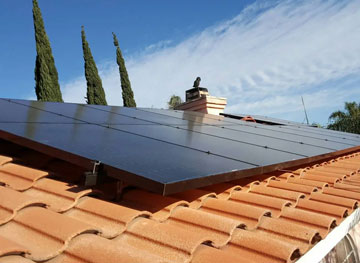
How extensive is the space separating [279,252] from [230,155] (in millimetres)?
1539

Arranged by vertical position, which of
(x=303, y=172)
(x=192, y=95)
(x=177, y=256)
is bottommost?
(x=177, y=256)

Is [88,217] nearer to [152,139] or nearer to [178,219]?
[178,219]

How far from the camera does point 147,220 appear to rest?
2.46m

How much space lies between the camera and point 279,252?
2209 millimetres

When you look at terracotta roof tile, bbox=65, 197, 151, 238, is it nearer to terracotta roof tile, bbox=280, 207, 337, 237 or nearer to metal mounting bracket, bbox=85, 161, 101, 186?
metal mounting bracket, bbox=85, 161, 101, 186

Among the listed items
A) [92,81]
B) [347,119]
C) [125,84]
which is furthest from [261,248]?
[347,119]

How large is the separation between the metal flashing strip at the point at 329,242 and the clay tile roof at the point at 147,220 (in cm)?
5

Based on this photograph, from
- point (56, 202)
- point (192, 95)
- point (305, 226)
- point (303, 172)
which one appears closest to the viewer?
point (56, 202)

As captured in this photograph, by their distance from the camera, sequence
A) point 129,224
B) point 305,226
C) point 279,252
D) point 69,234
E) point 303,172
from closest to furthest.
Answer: point 69,234
point 279,252
point 129,224
point 305,226
point 303,172

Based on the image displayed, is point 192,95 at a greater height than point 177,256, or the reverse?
point 192,95

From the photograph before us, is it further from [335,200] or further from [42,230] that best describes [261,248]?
[335,200]

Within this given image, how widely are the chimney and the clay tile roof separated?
7.85m

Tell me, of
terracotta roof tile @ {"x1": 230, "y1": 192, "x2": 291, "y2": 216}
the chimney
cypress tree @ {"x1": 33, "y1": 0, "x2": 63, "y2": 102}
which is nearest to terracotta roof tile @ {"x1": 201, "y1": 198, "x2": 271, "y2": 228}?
terracotta roof tile @ {"x1": 230, "y1": 192, "x2": 291, "y2": 216}

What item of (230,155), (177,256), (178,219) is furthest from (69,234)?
(230,155)
